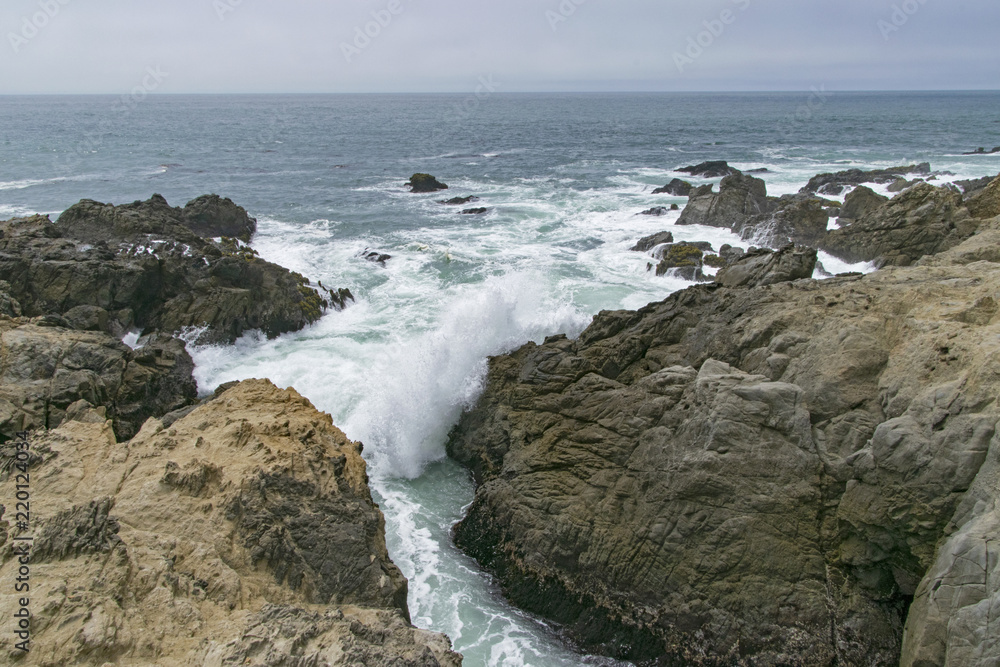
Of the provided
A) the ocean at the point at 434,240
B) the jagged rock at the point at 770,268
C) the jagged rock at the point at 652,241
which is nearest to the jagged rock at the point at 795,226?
the ocean at the point at 434,240

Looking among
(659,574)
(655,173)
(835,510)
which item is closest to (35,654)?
(659,574)

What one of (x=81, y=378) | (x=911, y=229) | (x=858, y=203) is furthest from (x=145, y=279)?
(x=858, y=203)

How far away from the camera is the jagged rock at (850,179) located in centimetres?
3349

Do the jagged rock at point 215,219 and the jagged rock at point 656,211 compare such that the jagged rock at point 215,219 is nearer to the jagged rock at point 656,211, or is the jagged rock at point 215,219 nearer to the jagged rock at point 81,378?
the jagged rock at point 81,378

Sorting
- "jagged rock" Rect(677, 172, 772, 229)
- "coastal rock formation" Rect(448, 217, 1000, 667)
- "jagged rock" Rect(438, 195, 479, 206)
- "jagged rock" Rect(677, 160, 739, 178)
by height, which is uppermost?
"jagged rock" Rect(677, 160, 739, 178)

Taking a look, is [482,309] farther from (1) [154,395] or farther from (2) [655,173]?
(2) [655,173]

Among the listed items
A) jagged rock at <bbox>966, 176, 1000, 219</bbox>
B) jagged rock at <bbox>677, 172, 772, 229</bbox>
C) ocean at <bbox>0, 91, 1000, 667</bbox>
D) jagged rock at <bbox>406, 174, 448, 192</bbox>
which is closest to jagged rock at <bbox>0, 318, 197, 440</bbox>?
ocean at <bbox>0, 91, 1000, 667</bbox>

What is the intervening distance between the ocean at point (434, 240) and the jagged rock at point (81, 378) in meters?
1.42

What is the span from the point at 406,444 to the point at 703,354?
5.91 meters

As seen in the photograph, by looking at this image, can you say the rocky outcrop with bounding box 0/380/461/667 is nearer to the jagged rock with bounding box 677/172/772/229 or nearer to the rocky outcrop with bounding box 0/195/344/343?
the rocky outcrop with bounding box 0/195/344/343

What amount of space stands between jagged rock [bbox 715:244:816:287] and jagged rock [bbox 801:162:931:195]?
76.1 ft

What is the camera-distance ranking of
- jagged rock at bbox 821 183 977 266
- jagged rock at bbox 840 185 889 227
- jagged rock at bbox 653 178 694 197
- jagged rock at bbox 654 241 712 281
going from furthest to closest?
jagged rock at bbox 653 178 694 197
jagged rock at bbox 840 185 889 227
jagged rock at bbox 654 241 712 281
jagged rock at bbox 821 183 977 266

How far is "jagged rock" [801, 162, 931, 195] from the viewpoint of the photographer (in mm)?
33494

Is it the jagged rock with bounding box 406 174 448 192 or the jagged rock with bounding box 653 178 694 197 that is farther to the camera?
the jagged rock with bounding box 406 174 448 192
